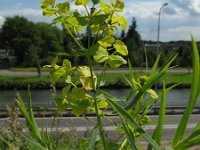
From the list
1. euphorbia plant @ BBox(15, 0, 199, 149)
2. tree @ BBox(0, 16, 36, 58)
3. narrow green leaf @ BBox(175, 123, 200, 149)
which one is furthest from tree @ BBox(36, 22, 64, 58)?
narrow green leaf @ BBox(175, 123, 200, 149)

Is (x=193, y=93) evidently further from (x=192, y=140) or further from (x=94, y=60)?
(x=94, y=60)

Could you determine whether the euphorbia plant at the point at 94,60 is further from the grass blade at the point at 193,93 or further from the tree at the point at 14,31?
the tree at the point at 14,31

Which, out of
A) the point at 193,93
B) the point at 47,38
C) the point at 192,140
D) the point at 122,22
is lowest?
the point at 47,38

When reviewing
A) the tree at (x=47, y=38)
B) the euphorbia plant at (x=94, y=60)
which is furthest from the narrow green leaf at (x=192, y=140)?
the tree at (x=47, y=38)

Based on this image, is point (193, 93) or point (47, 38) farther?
point (47, 38)

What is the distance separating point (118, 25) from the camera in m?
1.25

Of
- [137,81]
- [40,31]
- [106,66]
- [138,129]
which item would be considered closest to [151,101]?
[137,81]

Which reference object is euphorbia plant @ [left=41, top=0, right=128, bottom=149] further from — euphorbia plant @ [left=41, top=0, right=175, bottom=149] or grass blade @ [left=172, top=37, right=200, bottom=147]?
grass blade @ [left=172, top=37, right=200, bottom=147]

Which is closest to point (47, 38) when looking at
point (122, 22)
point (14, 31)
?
point (14, 31)

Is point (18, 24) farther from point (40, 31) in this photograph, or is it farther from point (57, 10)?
point (57, 10)

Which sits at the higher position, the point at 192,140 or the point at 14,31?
the point at 192,140

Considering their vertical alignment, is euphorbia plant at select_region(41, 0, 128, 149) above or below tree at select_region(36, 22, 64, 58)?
above

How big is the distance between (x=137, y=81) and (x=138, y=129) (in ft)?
1.04

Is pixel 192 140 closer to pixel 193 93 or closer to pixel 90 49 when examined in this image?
pixel 193 93
